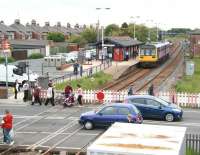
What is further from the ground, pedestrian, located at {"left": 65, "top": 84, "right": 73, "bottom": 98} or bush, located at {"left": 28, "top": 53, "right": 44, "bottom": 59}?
pedestrian, located at {"left": 65, "top": 84, "right": 73, "bottom": 98}

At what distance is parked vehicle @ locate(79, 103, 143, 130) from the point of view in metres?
24.2

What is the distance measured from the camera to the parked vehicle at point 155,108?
2758 centimetres

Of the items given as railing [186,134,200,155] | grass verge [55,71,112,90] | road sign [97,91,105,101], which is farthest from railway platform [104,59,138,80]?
railing [186,134,200,155]

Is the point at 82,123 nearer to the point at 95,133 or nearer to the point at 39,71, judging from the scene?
the point at 95,133

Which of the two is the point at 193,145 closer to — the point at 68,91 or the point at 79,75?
the point at 68,91

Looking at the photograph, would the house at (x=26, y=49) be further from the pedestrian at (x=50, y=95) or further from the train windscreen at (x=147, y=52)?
the pedestrian at (x=50, y=95)

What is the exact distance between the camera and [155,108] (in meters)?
27.7

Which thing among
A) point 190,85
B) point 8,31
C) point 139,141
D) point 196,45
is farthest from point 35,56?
point 139,141

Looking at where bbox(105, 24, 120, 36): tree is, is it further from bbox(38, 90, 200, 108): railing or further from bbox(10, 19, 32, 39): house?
bbox(38, 90, 200, 108): railing

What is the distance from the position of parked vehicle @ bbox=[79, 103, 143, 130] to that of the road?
1.32 ft

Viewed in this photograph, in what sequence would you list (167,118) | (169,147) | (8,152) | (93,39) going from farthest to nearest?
(93,39) → (167,118) → (8,152) → (169,147)

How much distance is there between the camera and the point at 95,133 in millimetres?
24484

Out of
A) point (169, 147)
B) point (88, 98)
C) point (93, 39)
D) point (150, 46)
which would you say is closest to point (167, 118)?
point (88, 98)

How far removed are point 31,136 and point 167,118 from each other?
755cm
